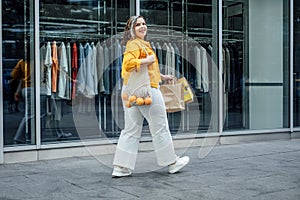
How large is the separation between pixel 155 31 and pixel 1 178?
4.31m

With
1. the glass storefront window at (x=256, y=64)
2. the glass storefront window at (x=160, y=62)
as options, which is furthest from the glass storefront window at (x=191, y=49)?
the glass storefront window at (x=256, y=64)

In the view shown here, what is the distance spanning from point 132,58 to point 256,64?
4.69m

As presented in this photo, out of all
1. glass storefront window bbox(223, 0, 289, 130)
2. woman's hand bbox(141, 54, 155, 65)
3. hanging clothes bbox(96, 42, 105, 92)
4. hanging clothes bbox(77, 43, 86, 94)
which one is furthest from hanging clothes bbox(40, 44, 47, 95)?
glass storefront window bbox(223, 0, 289, 130)

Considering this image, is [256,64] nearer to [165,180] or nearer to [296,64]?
[296,64]

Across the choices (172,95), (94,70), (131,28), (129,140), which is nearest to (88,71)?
(94,70)

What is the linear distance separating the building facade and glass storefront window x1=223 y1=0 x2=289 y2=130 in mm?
19

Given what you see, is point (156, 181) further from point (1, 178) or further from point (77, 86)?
point (77, 86)

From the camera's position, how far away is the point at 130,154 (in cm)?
579

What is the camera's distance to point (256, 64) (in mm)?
9641

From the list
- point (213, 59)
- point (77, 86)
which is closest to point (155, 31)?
point (213, 59)

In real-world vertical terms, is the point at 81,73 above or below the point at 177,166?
above

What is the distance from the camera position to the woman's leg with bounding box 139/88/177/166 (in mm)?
5750

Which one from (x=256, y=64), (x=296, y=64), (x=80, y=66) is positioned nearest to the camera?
(x=80, y=66)

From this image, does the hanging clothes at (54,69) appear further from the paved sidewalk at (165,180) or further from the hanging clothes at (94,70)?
the paved sidewalk at (165,180)
